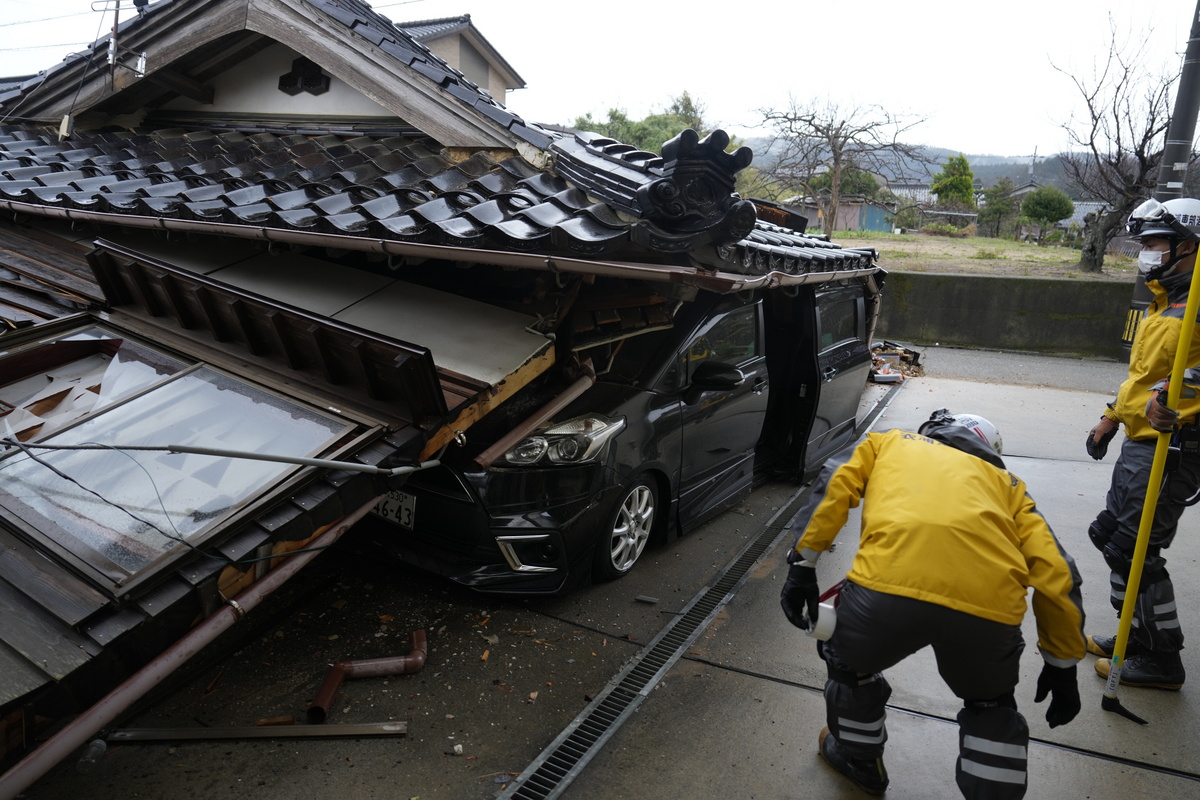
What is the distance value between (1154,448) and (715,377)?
85.8 inches

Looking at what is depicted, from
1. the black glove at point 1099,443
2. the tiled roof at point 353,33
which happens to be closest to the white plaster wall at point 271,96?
the tiled roof at point 353,33

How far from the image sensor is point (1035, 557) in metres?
2.42

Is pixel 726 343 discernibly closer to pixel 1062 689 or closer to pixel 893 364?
pixel 1062 689

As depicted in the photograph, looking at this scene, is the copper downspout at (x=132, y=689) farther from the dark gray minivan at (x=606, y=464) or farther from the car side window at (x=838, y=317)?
the car side window at (x=838, y=317)

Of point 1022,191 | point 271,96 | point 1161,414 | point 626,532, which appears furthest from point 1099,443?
point 1022,191

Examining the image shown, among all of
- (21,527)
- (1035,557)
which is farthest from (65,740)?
(1035,557)

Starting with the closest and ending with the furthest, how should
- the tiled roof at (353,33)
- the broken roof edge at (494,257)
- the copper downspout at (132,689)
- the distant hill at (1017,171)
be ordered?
the copper downspout at (132,689), the broken roof edge at (494,257), the tiled roof at (353,33), the distant hill at (1017,171)

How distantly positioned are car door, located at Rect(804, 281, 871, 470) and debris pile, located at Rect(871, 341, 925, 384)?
3323 mm

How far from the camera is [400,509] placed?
3812mm

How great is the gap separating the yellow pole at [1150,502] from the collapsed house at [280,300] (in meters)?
1.88

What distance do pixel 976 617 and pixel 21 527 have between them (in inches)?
126

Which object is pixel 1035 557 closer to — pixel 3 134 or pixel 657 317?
pixel 657 317

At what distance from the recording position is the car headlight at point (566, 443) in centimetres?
370

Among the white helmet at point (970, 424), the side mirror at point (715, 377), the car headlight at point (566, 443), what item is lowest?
the car headlight at point (566, 443)
